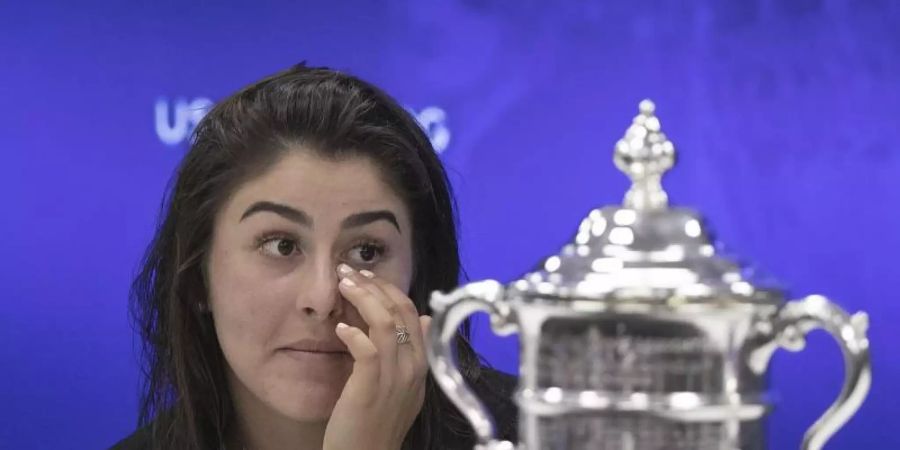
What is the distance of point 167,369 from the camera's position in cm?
129

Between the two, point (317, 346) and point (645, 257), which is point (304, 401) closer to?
point (317, 346)

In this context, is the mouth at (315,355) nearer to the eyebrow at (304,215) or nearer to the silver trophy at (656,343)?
the eyebrow at (304,215)

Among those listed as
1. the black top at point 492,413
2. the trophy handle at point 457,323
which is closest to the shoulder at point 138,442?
the black top at point 492,413

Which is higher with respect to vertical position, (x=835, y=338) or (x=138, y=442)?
(x=138, y=442)

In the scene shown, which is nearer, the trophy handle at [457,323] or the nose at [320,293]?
the trophy handle at [457,323]

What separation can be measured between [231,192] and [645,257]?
606 mm

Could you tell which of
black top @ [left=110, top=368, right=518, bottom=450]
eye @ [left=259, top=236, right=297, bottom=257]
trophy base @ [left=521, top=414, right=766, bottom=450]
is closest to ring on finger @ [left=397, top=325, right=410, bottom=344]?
eye @ [left=259, top=236, right=297, bottom=257]

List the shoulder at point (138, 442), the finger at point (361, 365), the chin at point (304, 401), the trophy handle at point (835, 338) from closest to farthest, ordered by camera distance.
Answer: the trophy handle at point (835, 338) < the finger at point (361, 365) < the chin at point (304, 401) < the shoulder at point (138, 442)

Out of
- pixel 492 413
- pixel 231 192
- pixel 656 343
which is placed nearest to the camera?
pixel 656 343

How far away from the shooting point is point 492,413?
1394 mm

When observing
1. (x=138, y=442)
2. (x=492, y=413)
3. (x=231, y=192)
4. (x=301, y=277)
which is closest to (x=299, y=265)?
(x=301, y=277)

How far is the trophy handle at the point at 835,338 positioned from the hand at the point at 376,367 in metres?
0.41

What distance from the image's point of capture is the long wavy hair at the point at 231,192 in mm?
1132

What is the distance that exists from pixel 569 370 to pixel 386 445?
0.46 m
